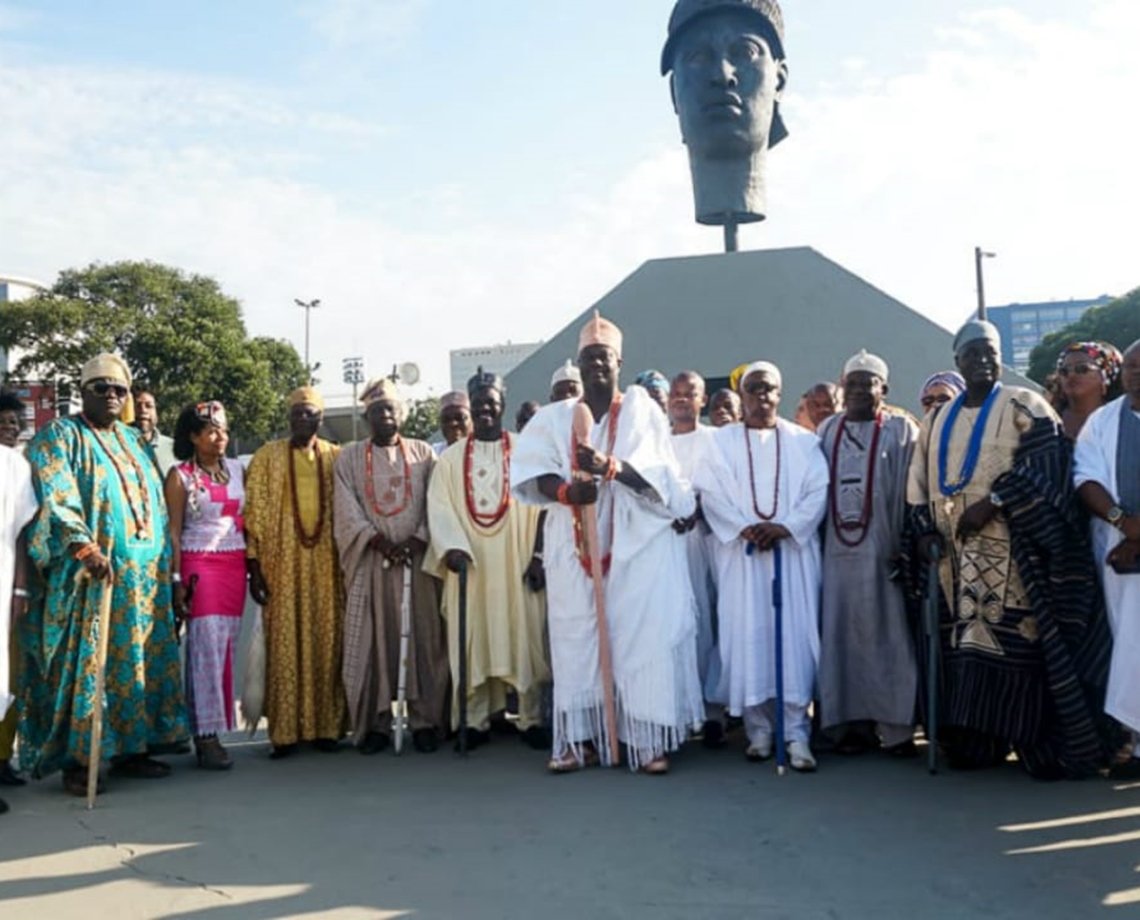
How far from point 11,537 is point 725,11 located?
10.6 meters

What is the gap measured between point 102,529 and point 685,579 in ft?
8.94

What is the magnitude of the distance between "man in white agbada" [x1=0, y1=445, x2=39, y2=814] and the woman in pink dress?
714mm

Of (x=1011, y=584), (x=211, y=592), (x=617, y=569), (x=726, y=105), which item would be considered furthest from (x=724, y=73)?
(x=211, y=592)

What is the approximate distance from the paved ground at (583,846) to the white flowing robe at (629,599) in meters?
0.26

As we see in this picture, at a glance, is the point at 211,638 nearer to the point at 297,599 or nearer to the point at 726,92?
the point at 297,599

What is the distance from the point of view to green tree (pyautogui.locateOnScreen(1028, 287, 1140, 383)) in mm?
29547

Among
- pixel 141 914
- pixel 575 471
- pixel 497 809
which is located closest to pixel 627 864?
pixel 497 809

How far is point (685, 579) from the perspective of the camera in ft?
16.8

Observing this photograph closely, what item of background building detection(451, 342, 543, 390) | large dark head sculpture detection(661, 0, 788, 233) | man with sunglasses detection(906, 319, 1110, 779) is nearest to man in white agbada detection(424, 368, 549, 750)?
man with sunglasses detection(906, 319, 1110, 779)

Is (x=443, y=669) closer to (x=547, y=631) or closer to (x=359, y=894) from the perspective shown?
(x=547, y=631)

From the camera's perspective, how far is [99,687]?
15.3 ft

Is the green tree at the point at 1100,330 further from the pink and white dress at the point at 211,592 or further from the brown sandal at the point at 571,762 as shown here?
the pink and white dress at the point at 211,592

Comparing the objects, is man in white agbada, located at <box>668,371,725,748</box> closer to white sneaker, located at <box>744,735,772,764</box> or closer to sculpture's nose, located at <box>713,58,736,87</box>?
white sneaker, located at <box>744,735,772,764</box>

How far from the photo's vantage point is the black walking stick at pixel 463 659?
5.43 m
